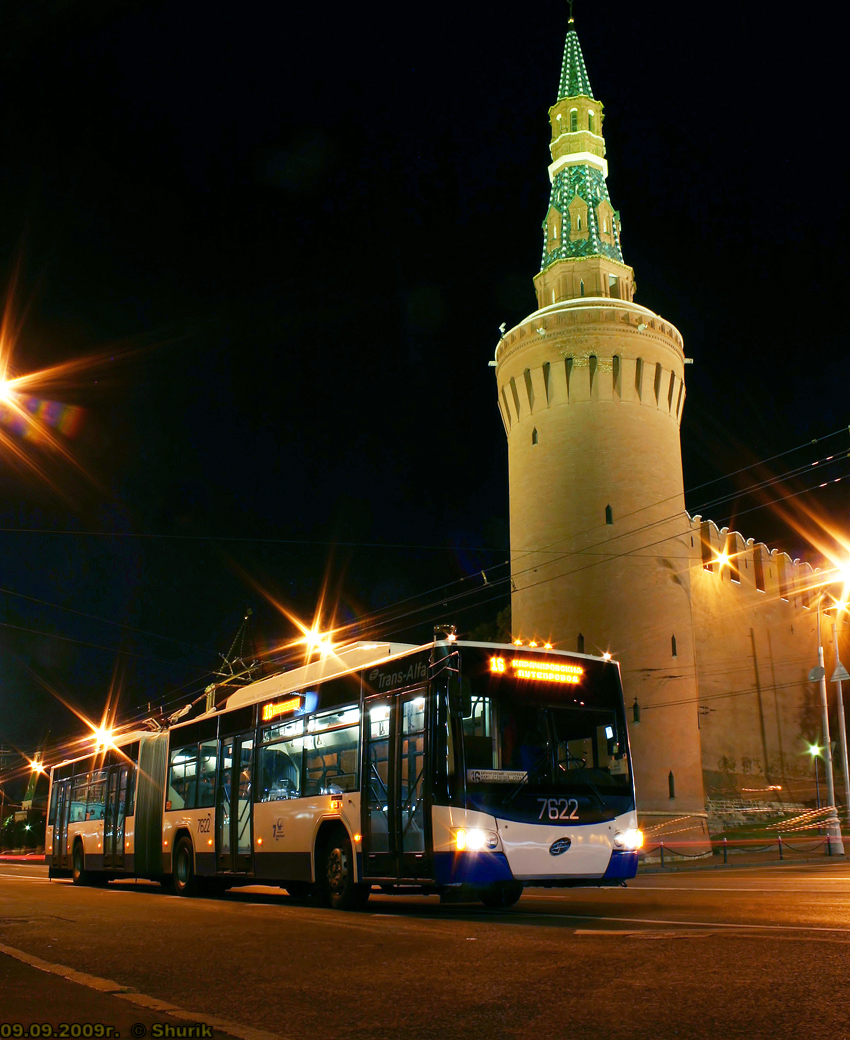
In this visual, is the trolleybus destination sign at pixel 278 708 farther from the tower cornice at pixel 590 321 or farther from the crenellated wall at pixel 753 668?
the tower cornice at pixel 590 321

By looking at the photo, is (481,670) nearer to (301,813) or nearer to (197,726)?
(301,813)

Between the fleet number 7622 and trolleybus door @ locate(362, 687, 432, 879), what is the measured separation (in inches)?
50.1

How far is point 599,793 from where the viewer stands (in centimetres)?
1146

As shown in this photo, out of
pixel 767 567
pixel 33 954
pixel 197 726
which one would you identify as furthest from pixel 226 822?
pixel 767 567

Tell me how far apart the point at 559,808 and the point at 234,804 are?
6.49 metres

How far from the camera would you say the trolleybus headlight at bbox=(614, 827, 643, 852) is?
11.5 meters

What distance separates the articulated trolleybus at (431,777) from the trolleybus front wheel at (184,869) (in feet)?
3.75

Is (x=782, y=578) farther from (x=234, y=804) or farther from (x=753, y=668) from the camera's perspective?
(x=234, y=804)

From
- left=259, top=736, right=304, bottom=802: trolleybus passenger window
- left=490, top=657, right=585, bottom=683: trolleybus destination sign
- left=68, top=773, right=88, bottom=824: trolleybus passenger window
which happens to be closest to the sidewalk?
left=490, top=657, right=585, bottom=683: trolleybus destination sign

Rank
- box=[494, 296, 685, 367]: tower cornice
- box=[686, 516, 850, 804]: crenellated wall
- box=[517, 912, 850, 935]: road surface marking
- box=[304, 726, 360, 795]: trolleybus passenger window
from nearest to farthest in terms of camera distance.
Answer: box=[517, 912, 850, 935]: road surface marking < box=[304, 726, 360, 795]: trolleybus passenger window < box=[494, 296, 685, 367]: tower cornice < box=[686, 516, 850, 804]: crenellated wall

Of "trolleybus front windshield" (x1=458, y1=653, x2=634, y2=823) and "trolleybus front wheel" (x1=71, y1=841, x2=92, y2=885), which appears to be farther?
"trolleybus front wheel" (x1=71, y1=841, x2=92, y2=885)

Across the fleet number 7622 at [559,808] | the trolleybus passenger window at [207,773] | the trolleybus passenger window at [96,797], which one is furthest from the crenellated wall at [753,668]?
the fleet number 7622 at [559,808]

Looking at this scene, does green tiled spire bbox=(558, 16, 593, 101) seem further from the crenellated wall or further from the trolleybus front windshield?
the trolleybus front windshield

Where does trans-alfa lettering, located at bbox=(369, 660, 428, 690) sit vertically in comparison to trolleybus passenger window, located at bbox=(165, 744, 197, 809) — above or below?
above
